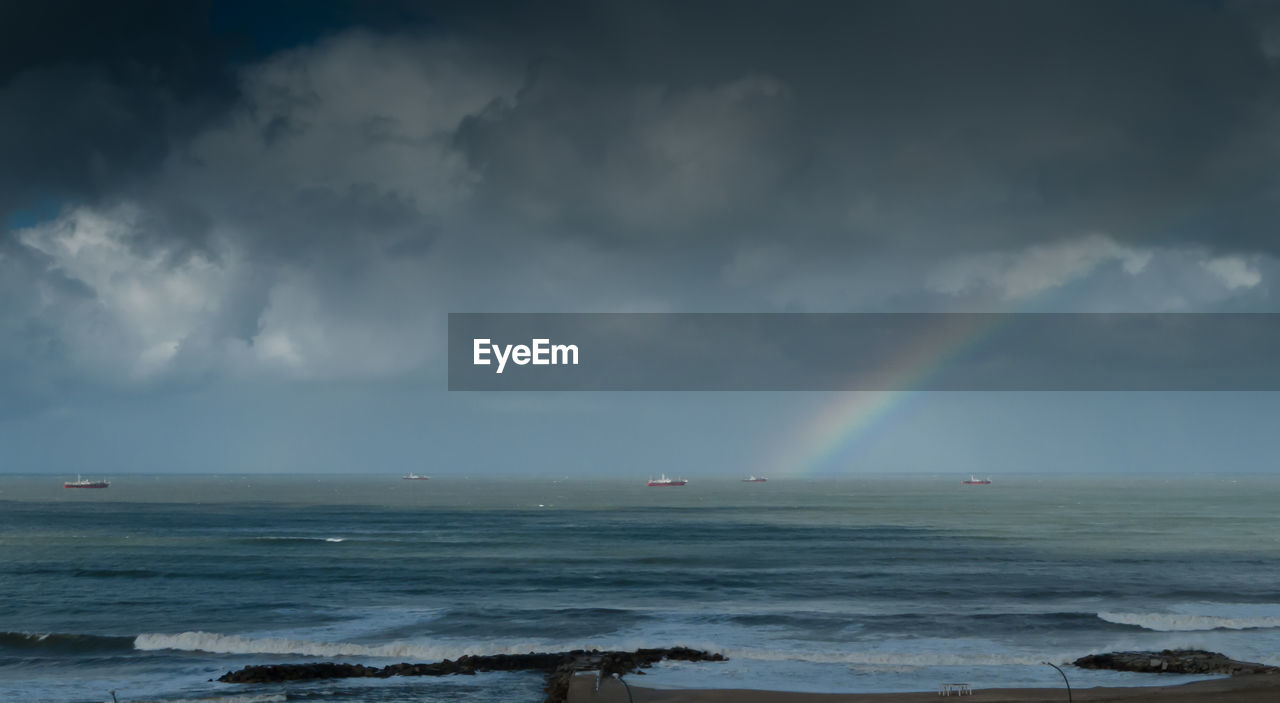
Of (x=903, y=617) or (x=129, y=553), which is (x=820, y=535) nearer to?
(x=903, y=617)

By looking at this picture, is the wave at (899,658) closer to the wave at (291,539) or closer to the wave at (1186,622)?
the wave at (1186,622)

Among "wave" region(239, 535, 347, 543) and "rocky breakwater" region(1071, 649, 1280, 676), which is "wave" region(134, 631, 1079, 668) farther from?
"wave" region(239, 535, 347, 543)

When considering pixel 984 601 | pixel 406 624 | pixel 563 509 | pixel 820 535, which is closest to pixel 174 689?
pixel 406 624

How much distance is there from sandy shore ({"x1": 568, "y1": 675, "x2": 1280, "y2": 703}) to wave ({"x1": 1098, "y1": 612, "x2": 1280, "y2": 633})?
10.1 metres

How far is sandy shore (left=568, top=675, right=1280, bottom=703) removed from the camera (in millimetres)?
25531

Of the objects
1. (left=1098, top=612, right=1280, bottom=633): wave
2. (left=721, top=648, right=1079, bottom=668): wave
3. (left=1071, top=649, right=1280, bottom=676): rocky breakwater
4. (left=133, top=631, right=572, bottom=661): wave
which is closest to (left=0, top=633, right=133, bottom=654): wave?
(left=133, top=631, right=572, bottom=661): wave

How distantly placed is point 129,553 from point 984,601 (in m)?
60.2

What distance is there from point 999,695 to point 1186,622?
689 inches

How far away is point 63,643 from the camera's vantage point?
35.9 m

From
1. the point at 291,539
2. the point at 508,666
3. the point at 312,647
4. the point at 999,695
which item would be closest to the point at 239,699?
the point at 312,647

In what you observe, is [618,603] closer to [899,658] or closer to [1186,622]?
[899,658]

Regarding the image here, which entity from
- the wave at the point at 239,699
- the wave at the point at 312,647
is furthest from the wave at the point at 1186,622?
the wave at the point at 239,699

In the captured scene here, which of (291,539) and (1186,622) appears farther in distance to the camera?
(291,539)

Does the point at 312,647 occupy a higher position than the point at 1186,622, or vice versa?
the point at 312,647
